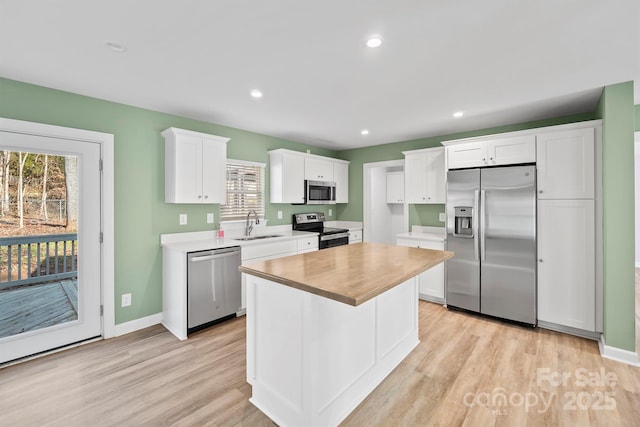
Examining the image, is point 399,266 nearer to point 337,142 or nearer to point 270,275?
point 270,275

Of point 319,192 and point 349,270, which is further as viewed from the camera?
point 319,192

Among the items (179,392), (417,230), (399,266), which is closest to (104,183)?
(179,392)

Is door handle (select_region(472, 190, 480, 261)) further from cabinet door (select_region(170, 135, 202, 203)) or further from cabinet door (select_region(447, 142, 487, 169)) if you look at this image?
cabinet door (select_region(170, 135, 202, 203))

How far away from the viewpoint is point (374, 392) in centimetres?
215

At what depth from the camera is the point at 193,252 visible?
302 centimetres

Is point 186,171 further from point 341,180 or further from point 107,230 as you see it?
point 341,180

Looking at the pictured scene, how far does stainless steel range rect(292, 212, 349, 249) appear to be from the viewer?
4654mm

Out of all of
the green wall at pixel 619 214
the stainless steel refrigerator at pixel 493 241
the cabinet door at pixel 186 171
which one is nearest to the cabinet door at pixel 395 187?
the stainless steel refrigerator at pixel 493 241

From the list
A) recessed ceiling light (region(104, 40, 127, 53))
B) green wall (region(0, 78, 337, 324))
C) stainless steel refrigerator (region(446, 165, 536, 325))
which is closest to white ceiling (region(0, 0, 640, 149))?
recessed ceiling light (region(104, 40, 127, 53))

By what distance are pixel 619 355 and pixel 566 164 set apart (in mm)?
1850

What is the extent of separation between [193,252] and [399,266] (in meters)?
2.12

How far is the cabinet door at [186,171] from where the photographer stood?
10.6ft

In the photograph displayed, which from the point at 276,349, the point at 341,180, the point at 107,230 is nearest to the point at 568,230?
the point at 276,349

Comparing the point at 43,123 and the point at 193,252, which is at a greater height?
the point at 43,123
